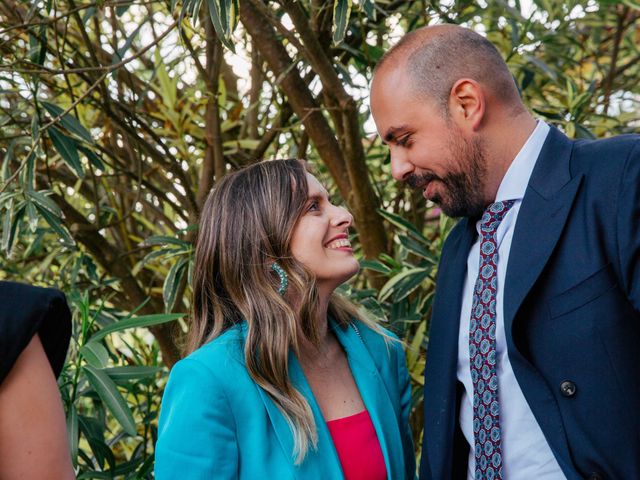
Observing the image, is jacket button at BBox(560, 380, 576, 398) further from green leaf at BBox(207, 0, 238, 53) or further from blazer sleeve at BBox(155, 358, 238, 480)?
green leaf at BBox(207, 0, 238, 53)

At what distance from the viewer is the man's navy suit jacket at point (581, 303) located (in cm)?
155

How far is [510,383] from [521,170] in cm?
47

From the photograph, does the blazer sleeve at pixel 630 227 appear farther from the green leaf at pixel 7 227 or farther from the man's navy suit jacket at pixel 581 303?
the green leaf at pixel 7 227

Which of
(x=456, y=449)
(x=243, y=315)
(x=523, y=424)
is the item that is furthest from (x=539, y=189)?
(x=243, y=315)

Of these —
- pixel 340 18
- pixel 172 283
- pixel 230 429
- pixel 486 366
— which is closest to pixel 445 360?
pixel 486 366

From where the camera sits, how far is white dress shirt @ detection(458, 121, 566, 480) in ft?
5.46

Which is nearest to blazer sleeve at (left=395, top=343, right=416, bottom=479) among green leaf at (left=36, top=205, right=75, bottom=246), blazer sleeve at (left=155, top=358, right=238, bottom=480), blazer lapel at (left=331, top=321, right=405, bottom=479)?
blazer lapel at (left=331, top=321, right=405, bottom=479)

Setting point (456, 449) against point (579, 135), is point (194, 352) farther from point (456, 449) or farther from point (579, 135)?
point (579, 135)

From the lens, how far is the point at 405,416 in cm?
210

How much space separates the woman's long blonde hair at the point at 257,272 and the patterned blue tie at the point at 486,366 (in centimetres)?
37

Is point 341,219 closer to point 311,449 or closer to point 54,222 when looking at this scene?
point 311,449

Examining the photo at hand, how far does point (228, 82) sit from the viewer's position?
3734 mm

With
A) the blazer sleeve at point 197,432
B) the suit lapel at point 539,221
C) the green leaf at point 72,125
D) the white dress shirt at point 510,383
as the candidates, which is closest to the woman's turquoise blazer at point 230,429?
the blazer sleeve at point 197,432

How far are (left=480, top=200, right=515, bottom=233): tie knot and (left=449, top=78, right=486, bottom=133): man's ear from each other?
6.9 inches
